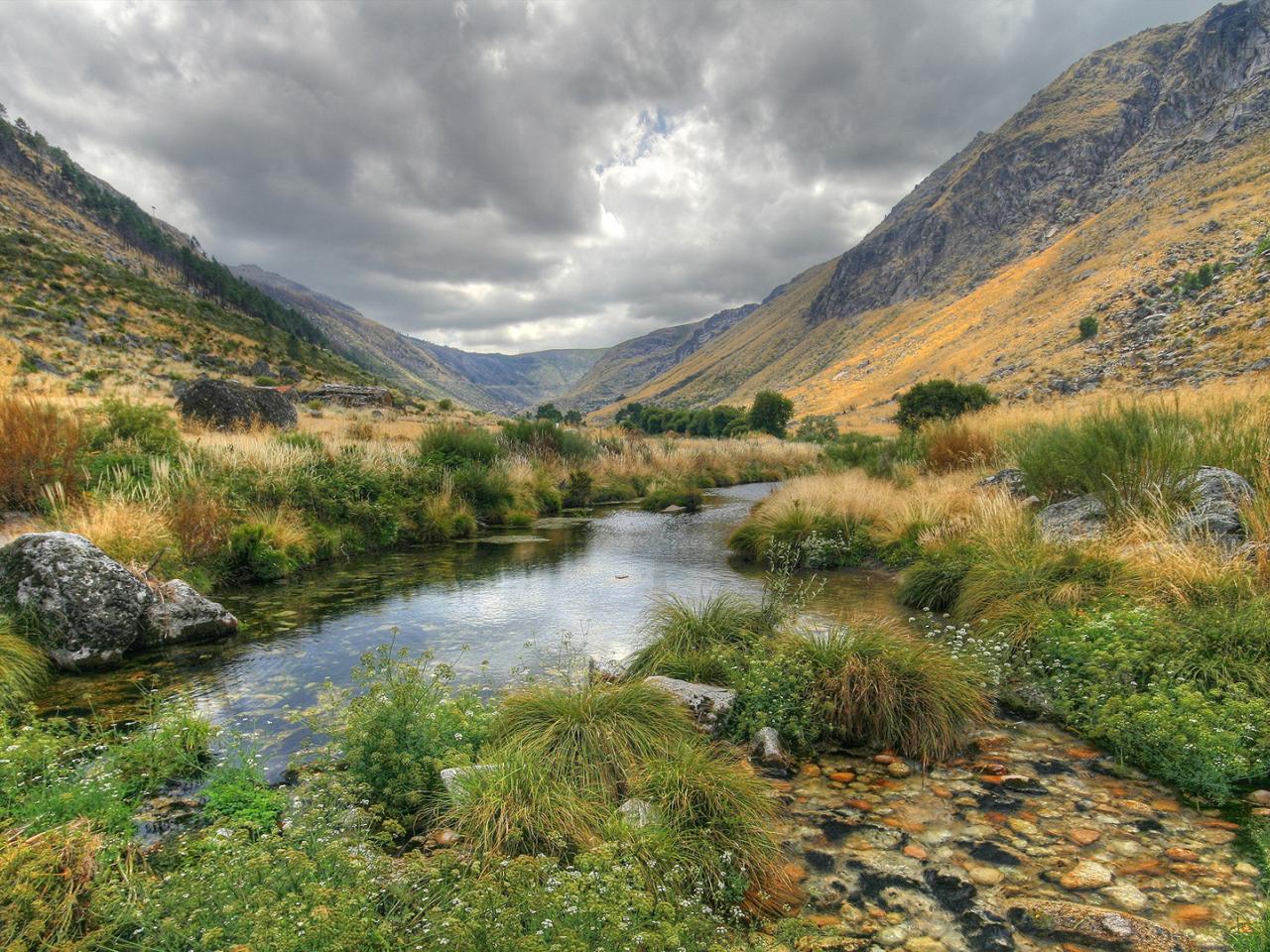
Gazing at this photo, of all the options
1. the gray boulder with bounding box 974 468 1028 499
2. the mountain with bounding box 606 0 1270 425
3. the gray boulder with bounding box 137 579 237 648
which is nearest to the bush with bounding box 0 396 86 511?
the gray boulder with bounding box 137 579 237 648

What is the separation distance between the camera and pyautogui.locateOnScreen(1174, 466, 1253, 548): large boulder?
6152mm

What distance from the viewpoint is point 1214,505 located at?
6.54 m

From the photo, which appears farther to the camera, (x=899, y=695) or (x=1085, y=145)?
(x=1085, y=145)

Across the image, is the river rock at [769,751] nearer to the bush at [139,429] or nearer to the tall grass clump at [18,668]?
the tall grass clump at [18,668]

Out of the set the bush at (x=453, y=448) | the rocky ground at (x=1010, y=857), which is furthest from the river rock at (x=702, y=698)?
the bush at (x=453, y=448)

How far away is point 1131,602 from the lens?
5539mm

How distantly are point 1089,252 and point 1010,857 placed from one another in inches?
4898

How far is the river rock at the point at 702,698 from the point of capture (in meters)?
4.77

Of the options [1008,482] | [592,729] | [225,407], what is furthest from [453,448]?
[592,729]

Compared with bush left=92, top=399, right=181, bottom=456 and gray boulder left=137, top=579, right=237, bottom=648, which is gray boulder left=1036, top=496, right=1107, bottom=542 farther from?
bush left=92, top=399, right=181, bottom=456

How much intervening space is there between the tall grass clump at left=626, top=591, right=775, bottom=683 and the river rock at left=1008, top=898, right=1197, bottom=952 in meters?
2.76

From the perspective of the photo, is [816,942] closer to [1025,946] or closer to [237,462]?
[1025,946]

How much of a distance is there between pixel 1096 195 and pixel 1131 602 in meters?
152

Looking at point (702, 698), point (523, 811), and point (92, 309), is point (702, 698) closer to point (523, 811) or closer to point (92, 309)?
point (523, 811)
